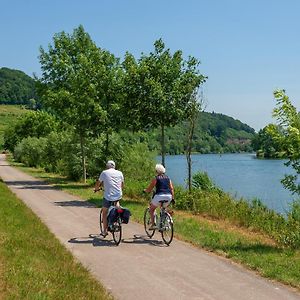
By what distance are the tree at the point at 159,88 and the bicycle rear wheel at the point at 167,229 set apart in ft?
29.0

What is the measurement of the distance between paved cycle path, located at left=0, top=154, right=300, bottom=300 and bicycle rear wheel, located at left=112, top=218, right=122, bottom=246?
0.52ft

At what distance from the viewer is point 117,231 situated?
11719mm

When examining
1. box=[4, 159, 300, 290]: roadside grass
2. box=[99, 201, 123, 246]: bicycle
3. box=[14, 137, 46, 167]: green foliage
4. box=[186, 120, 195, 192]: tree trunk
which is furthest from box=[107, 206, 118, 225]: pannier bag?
box=[14, 137, 46, 167]: green foliage

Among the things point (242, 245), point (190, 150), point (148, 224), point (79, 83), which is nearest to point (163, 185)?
point (148, 224)

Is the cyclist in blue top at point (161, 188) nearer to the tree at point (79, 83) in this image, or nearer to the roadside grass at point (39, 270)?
the roadside grass at point (39, 270)

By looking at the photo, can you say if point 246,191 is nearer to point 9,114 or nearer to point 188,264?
point 188,264

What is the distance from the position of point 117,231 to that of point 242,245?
10.1ft

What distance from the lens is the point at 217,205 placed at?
58.1ft

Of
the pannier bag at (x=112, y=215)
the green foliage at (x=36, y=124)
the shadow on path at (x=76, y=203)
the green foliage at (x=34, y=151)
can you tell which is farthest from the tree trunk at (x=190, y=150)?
the green foliage at (x=36, y=124)

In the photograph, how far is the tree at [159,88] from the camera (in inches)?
798

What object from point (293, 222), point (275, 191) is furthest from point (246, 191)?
point (293, 222)

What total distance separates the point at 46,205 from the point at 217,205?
716 cm

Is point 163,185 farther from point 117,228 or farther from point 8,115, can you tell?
point 8,115

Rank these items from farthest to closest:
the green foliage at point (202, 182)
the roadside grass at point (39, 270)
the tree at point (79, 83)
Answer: the tree at point (79, 83), the green foliage at point (202, 182), the roadside grass at point (39, 270)
